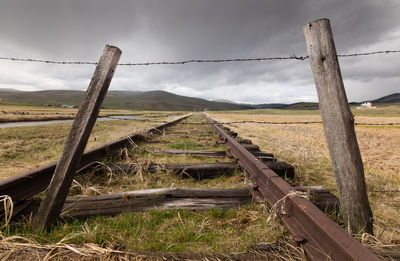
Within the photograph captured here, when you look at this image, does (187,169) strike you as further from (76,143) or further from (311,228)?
(311,228)

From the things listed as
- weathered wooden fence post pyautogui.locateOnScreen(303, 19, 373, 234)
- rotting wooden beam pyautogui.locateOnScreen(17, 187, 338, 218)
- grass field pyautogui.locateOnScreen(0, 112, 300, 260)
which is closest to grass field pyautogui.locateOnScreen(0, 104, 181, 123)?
rotting wooden beam pyautogui.locateOnScreen(17, 187, 338, 218)

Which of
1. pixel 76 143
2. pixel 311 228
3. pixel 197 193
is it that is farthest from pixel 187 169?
pixel 311 228

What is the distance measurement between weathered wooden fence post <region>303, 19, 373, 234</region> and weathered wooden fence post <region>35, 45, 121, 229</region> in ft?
6.25

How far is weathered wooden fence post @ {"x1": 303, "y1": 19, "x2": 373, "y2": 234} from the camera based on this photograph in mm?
1569

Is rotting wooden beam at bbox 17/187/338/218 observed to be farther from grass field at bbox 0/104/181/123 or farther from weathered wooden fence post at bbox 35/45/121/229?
grass field at bbox 0/104/181/123

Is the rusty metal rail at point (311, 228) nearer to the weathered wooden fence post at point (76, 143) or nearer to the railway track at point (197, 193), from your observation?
the railway track at point (197, 193)

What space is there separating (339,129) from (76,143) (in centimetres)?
227

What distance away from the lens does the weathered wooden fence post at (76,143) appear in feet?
5.35

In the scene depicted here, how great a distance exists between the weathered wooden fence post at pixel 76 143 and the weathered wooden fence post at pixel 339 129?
75.1 inches

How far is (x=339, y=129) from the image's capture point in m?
1.63

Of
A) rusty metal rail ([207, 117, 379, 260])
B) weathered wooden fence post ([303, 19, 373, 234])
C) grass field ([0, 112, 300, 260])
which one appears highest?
weathered wooden fence post ([303, 19, 373, 234])

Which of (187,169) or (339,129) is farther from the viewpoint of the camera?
(187,169)

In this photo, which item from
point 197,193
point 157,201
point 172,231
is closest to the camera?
point 172,231

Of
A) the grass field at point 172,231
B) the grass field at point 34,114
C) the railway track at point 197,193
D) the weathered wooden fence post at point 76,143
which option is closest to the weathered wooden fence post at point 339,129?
the railway track at point 197,193
